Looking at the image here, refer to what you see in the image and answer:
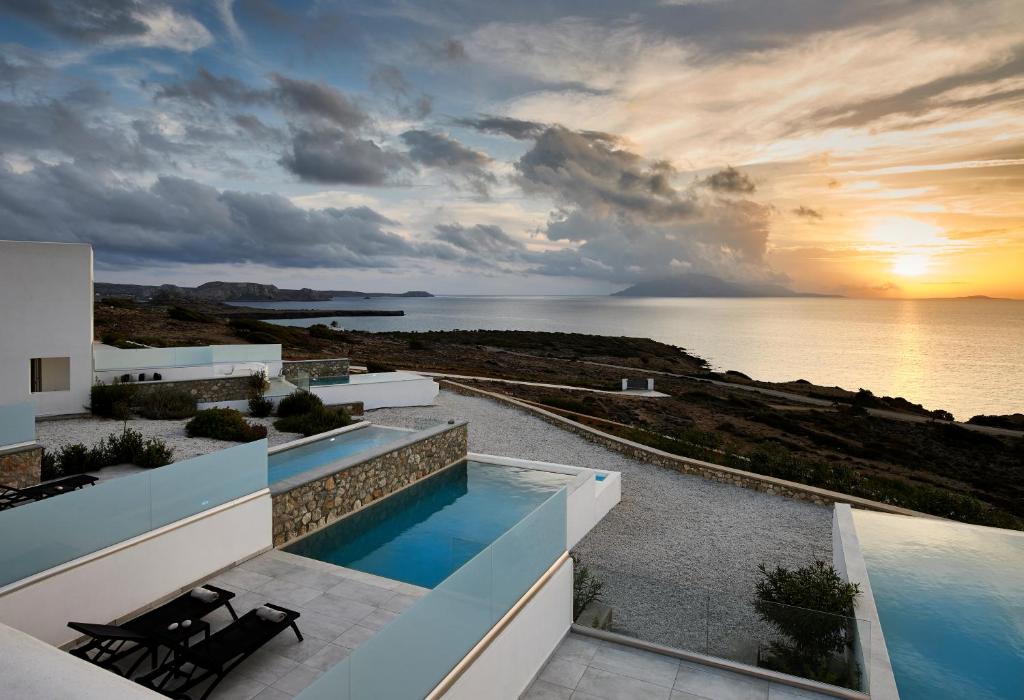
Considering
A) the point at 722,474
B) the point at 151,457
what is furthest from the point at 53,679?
the point at 722,474

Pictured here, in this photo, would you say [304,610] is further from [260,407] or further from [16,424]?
[260,407]

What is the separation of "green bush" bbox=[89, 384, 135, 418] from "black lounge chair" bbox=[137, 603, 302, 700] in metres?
11.9

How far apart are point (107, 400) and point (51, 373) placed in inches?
80.5

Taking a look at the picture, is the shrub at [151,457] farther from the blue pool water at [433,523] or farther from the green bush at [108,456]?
the blue pool water at [433,523]

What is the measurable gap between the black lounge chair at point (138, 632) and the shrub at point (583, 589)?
3.57 meters

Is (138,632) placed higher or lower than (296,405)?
lower

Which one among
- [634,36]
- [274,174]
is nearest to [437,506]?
[634,36]

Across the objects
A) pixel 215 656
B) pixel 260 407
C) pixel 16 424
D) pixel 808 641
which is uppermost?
pixel 16 424

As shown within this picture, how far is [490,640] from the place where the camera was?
15.5ft

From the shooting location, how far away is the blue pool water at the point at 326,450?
9573mm

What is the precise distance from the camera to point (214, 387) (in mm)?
17047

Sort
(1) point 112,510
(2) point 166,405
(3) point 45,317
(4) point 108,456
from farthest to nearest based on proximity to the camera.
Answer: (2) point 166,405
(3) point 45,317
(4) point 108,456
(1) point 112,510

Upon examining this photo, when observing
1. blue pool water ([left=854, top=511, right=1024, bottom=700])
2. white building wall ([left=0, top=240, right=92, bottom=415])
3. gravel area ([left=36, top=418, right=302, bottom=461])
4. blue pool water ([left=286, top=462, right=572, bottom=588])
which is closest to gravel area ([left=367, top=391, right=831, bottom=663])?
blue pool water ([left=854, top=511, right=1024, bottom=700])

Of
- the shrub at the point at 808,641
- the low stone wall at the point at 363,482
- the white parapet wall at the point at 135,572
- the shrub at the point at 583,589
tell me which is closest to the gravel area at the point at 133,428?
the low stone wall at the point at 363,482
